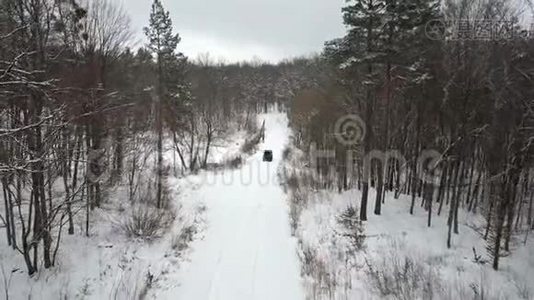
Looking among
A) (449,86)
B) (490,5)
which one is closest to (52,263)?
(449,86)

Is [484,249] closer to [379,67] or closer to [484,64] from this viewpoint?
[484,64]

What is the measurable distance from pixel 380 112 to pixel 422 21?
6901 mm

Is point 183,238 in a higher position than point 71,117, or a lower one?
lower

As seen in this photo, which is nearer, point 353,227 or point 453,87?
point 453,87

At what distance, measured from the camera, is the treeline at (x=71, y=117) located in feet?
29.2

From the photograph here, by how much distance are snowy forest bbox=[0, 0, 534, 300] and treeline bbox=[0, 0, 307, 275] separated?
10cm

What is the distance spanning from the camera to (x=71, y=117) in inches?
366

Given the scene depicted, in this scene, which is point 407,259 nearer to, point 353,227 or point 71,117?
point 353,227

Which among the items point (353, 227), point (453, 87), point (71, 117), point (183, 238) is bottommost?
point (183, 238)

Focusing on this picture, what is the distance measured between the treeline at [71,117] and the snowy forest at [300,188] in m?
0.10

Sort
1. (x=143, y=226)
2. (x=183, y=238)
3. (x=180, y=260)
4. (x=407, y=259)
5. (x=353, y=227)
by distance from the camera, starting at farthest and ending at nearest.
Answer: (x=353, y=227) < (x=183, y=238) < (x=143, y=226) < (x=180, y=260) < (x=407, y=259)

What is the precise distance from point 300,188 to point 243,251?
30.1ft

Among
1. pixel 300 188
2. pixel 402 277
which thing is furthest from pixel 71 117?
pixel 300 188

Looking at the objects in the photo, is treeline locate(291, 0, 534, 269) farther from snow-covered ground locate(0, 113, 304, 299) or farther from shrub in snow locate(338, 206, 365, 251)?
snow-covered ground locate(0, 113, 304, 299)
